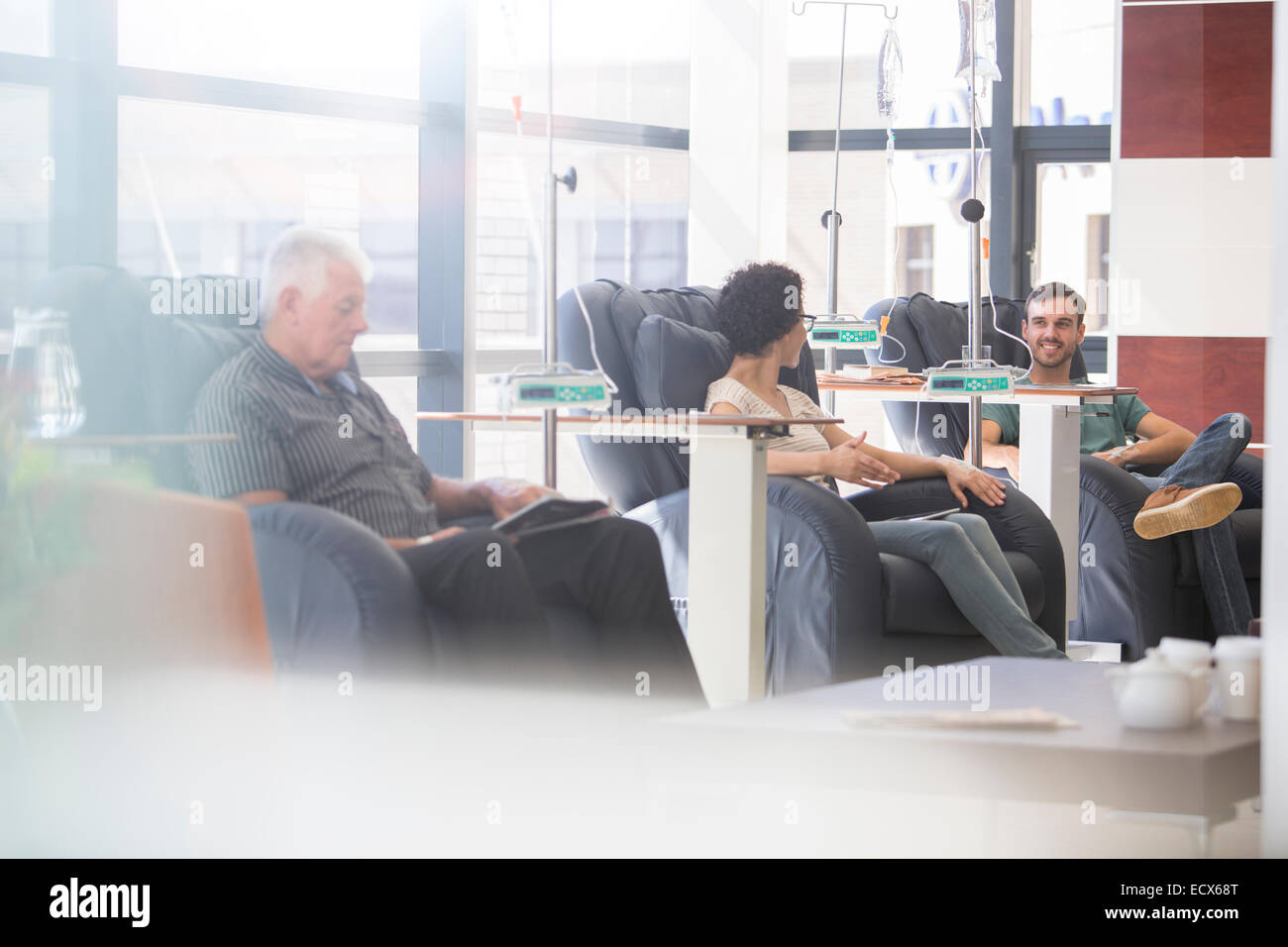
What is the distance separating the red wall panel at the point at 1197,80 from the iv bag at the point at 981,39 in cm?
183

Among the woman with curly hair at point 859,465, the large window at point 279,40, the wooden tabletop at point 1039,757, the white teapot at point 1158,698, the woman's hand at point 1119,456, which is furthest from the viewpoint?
the large window at point 279,40

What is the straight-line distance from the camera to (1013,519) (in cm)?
357

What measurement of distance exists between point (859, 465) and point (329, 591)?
4.84 feet

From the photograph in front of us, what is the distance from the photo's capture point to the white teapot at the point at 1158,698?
72.8 inches

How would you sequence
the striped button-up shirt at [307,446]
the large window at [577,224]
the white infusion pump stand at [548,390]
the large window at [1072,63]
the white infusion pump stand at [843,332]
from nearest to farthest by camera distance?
the striped button-up shirt at [307,446] < the white infusion pump stand at [548,390] < the white infusion pump stand at [843,332] < the large window at [577,224] < the large window at [1072,63]

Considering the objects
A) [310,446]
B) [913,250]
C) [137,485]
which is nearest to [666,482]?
[310,446]

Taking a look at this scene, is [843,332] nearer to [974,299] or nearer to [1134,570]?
[974,299]

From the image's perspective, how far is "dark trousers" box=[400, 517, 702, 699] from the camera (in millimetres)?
2354

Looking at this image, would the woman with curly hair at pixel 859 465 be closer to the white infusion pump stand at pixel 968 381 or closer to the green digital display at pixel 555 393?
the white infusion pump stand at pixel 968 381

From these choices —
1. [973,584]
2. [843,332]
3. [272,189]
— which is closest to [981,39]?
[843,332]

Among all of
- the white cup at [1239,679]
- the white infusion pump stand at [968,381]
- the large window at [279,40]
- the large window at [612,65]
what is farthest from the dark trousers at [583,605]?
the large window at [612,65]

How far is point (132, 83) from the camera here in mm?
3971
